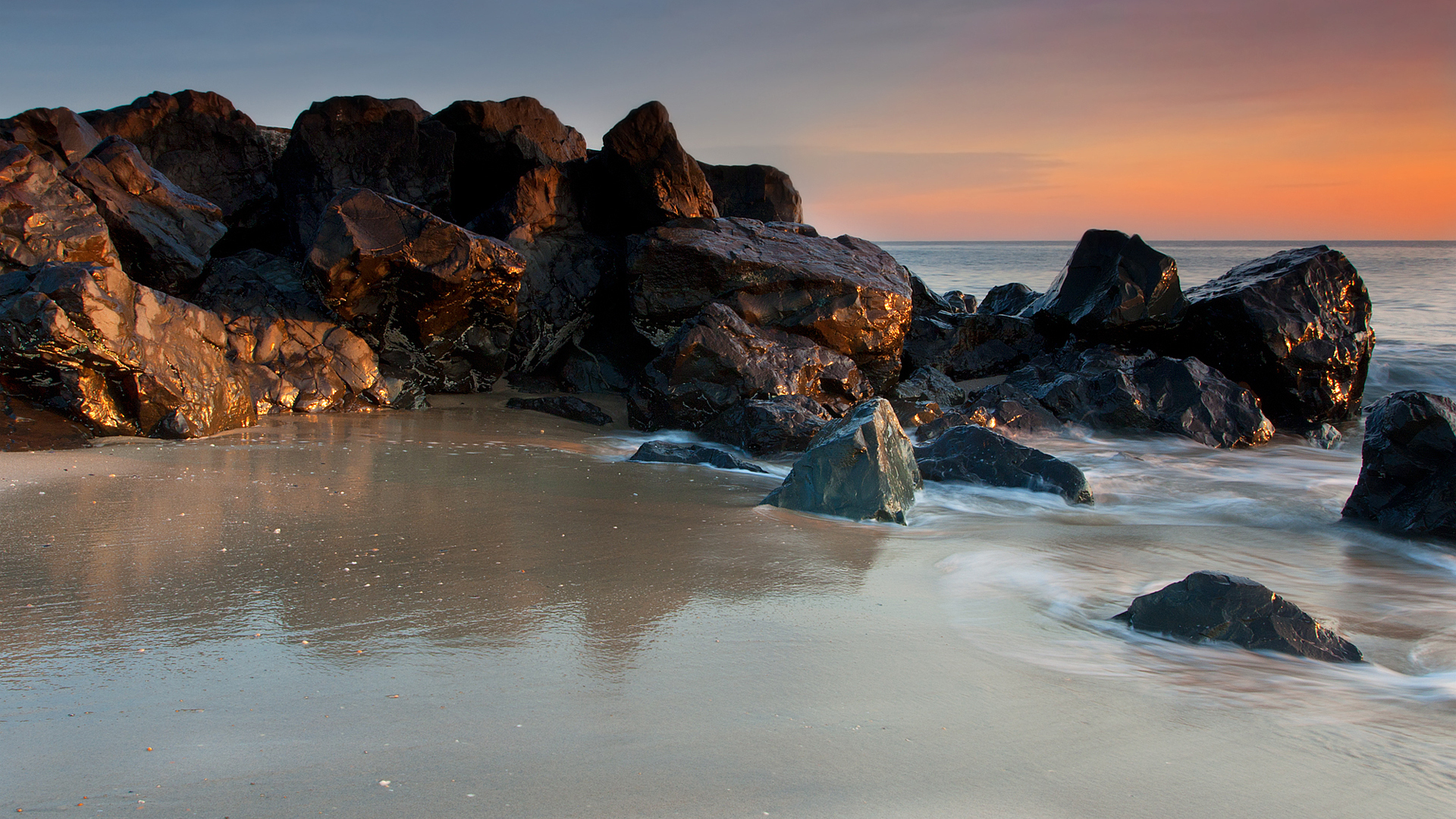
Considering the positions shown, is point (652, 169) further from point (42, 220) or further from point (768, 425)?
point (42, 220)

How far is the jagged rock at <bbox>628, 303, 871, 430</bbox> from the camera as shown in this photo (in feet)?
22.9

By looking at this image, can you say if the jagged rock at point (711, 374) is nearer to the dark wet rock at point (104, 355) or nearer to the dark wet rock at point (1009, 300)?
the dark wet rock at point (104, 355)

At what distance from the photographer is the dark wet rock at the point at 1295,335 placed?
796cm

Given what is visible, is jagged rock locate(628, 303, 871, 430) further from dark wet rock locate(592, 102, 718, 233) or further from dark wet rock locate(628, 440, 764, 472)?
dark wet rock locate(592, 102, 718, 233)

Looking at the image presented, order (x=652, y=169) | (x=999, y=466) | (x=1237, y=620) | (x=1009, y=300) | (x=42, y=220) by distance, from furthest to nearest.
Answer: (x=1009, y=300), (x=652, y=169), (x=42, y=220), (x=999, y=466), (x=1237, y=620)

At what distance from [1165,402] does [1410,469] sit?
2.64 m

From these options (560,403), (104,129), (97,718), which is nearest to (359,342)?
(560,403)

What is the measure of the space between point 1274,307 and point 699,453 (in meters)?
5.68

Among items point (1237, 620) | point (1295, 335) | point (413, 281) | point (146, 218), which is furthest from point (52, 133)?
point (1295, 335)

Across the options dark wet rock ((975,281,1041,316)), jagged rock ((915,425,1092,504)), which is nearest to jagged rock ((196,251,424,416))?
jagged rock ((915,425,1092,504))

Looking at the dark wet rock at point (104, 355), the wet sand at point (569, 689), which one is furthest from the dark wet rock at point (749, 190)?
the wet sand at point (569, 689)

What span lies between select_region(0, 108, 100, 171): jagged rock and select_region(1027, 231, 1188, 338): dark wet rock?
922cm

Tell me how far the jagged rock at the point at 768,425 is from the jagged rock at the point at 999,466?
94 cm

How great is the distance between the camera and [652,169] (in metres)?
8.22
